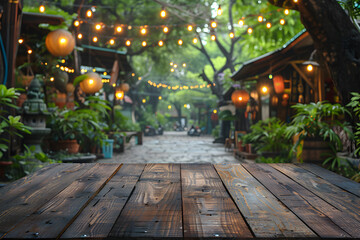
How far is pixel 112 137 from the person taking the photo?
13.6 meters

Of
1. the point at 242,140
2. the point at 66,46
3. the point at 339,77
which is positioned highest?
the point at 66,46

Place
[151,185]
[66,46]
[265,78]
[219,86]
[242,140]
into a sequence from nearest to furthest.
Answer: [151,185] < [66,46] < [242,140] < [265,78] < [219,86]

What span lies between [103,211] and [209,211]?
520 millimetres

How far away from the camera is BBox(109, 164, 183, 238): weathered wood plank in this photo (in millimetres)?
1320

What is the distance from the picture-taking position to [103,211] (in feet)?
5.19

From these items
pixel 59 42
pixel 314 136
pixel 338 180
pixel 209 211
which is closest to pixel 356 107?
pixel 314 136

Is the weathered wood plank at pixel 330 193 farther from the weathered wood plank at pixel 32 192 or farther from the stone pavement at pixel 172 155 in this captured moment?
the stone pavement at pixel 172 155

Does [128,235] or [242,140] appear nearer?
[128,235]

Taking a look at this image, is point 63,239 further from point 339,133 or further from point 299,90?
point 299,90

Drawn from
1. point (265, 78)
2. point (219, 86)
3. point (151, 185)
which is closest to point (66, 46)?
point (151, 185)

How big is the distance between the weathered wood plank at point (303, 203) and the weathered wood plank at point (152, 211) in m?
0.59

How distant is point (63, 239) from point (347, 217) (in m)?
1.28

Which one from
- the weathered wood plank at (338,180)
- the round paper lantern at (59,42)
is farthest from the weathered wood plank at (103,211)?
the round paper lantern at (59,42)

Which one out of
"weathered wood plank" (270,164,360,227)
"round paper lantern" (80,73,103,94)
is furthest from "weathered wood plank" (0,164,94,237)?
"round paper lantern" (80,73,103,94)
